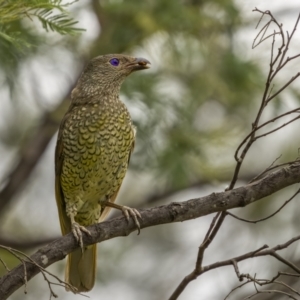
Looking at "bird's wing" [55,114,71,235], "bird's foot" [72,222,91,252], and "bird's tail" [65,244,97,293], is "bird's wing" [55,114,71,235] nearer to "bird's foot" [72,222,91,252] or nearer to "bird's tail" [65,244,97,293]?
"bird's tail" [65,244,97,293]

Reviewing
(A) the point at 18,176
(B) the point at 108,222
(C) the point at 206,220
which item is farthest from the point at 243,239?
(B) the point at 108,222

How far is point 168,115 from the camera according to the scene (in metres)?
9.76

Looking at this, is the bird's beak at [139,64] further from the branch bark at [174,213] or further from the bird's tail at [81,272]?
the branch bark at [174,213]

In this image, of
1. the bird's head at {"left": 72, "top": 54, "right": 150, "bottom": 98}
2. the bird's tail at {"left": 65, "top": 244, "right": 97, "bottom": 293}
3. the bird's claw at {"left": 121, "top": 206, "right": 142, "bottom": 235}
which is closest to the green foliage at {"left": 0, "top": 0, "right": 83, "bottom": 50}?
the bird's claw at {"left": 121, "top": 206, "right": 142, "bottom": 235}

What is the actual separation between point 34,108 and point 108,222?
6114 millimetres

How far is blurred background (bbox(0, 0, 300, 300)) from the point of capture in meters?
9.30

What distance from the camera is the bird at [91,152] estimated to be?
245 inches

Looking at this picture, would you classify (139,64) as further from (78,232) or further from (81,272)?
(78,232)

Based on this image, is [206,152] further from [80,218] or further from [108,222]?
[108,222]

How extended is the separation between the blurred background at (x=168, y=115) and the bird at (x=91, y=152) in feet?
7.01

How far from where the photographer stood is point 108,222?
5.04m

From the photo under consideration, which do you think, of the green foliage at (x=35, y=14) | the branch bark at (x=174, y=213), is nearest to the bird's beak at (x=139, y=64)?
the green foliage at (x=35, y=14)

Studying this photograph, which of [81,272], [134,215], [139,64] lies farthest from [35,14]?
[81,272]

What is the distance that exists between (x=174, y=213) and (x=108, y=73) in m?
2.22
